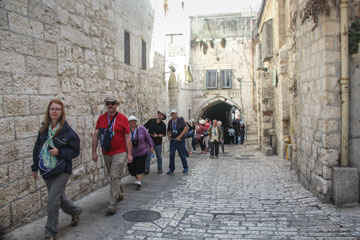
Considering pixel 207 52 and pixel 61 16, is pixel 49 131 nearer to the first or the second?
pixel 61 16

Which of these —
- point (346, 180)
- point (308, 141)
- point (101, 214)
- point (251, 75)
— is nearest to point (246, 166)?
point (308, 141)

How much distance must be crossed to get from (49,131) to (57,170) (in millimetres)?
456

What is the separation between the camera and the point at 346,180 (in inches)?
187

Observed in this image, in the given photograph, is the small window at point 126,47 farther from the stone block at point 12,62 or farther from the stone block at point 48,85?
the stone block at point 12,62

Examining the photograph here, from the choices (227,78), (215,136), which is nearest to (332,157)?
(215,136)

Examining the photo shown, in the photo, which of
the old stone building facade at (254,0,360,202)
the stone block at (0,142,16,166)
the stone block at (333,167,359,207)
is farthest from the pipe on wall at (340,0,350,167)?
the stone block at (0,142,16,166)

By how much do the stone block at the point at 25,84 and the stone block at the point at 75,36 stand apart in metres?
1.09

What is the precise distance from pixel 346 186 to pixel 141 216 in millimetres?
2970

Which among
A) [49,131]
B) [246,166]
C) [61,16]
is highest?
[61,16]

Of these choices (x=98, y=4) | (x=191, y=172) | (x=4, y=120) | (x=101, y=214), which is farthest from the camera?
(x=191, y=172)

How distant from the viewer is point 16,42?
13.5 feet

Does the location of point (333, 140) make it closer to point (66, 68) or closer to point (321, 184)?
point (321, 184)

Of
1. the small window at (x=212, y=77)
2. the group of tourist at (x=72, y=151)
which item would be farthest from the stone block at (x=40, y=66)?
the small window at (x=212, y=77)

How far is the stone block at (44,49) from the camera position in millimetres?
4570
